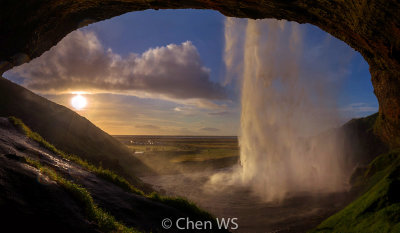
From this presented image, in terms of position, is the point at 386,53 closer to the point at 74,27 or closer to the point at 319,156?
the point at 74,27

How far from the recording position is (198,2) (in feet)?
33.5

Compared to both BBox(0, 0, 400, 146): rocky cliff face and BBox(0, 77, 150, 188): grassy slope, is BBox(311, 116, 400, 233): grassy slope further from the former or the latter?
BBox(0, 77, 150, 188): grassy slope

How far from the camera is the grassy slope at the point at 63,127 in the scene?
1401 inches

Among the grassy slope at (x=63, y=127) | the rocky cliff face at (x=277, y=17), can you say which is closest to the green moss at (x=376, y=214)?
the rocky cliff face at (x=277, y=17)

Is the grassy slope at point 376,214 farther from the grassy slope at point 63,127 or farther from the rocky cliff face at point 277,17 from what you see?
the grassy slope at point 63,127

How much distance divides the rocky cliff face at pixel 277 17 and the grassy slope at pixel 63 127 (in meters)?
21.6

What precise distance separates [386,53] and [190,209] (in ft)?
39.4

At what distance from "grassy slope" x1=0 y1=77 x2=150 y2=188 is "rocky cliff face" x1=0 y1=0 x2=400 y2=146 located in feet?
70.9

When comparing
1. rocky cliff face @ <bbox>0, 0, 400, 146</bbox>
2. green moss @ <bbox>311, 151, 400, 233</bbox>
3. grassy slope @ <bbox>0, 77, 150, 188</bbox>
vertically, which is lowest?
green moss @ <bbox>311, 151, 400, 233</bbox>

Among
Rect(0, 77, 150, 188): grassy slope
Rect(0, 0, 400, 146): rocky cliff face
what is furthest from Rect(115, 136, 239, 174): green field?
Rect(0, 0, 400, 146): rocky cliff face

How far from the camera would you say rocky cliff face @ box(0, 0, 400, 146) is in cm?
711

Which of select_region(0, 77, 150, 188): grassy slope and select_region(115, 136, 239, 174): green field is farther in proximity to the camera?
select_region(115, 136, 239, 174): green field

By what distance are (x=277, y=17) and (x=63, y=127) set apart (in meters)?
42.3

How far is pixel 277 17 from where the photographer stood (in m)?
10.2
